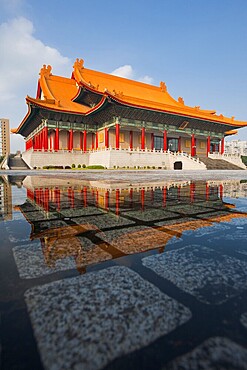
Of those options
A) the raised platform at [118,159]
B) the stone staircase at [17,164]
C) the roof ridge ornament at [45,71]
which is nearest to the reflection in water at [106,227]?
the raised platform at [118,159]

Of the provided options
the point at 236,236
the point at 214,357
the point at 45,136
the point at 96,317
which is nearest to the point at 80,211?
the point at 236,236

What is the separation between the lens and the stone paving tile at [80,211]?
9.91ft

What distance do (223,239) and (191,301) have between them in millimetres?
1100

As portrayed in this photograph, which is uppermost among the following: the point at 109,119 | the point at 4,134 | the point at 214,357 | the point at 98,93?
the point at 4,134

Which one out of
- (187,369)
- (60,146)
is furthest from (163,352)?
(60,146)

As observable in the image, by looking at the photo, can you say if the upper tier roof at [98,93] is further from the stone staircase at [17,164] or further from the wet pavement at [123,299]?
the wet pavement at [123,299]

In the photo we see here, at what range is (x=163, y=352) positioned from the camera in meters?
0.78

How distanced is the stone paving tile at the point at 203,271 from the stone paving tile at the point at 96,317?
6.9 inches

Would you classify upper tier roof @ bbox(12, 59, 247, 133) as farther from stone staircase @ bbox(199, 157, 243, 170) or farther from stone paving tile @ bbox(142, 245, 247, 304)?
stone paving tile @ bbox(142, 245, 247, 304)

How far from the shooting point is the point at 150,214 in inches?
121

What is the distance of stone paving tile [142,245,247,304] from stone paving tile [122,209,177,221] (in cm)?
111

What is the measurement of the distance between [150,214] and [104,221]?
714 mm

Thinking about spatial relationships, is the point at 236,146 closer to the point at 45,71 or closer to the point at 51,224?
the point at 45,71

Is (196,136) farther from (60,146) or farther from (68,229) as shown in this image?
(68,229)
